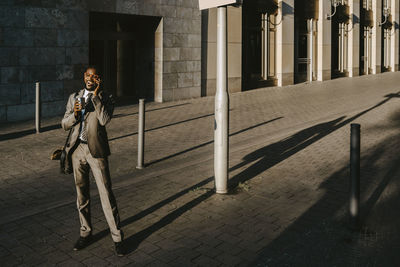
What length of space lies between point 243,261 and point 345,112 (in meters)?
10.8

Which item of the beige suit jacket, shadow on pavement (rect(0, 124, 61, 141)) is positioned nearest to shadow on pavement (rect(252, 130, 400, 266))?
the beige suit jacket

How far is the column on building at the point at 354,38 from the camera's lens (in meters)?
29.5

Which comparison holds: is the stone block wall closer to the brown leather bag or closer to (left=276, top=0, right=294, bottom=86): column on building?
the brown leather bag

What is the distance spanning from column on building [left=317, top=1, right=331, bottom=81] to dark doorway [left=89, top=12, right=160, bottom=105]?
518 inches

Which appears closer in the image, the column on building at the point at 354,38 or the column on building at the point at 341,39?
the column on building at the point at 341,39

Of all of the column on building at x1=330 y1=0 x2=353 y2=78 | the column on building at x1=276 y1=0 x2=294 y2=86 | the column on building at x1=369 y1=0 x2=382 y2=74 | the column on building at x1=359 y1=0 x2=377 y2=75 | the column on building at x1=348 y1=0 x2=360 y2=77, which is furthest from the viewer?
the column on building at x1=369 y1=0 x2=382 y2=74

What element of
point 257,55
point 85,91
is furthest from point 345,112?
point 85,91

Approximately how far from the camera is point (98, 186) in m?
4.24

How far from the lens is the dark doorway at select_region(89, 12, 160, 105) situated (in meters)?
14.8

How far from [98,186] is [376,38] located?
33119 millimetres

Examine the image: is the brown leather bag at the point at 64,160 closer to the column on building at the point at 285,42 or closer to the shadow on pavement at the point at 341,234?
the shadow on pavement at the point at 341,234

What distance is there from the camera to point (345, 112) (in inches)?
544

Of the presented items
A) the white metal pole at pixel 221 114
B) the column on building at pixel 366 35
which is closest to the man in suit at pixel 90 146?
the white metal pole at pixel 221 114

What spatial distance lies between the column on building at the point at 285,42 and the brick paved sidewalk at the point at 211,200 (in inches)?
461
